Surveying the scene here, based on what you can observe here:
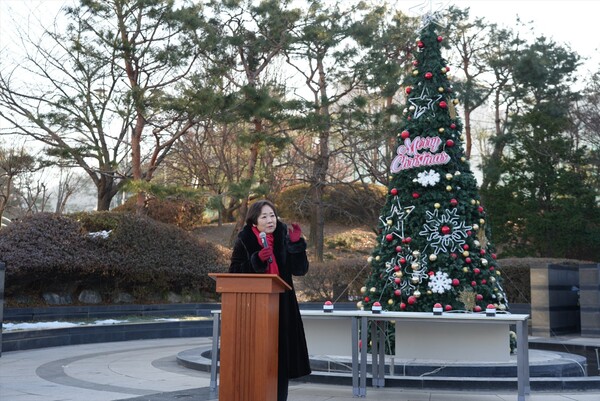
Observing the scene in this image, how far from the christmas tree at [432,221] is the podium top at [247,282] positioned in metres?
4.81

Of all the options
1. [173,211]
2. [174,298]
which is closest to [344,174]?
[173,211]

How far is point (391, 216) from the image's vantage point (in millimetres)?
9383

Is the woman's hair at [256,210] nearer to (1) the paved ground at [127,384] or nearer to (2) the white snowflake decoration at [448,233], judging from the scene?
(1) the paved ground at [127,384]

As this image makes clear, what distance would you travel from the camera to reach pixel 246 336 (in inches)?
171

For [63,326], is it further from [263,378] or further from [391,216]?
[263,378]

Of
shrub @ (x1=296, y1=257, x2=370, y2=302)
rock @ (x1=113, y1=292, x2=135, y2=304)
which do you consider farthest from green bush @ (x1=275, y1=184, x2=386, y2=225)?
rock @ (x1=113, y1=292, x2=135, y2=304)

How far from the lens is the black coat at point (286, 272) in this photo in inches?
190

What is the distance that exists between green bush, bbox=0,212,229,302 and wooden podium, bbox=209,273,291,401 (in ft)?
38.1

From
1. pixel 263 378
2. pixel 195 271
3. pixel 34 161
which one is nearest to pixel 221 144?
pixel 34 161

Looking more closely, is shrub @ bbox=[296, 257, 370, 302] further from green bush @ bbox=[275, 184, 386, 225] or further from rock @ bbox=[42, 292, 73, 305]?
green bush @ bbox=[275, 184, 386, 225]

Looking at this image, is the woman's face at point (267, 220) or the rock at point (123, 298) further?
the rock at point (123, 298)

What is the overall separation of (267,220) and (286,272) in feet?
1.38

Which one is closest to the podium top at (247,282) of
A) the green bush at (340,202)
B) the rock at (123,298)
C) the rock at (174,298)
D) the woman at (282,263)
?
the woman at (282,263)

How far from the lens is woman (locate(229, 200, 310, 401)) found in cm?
480
